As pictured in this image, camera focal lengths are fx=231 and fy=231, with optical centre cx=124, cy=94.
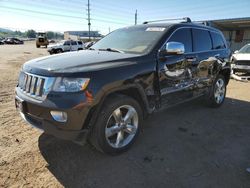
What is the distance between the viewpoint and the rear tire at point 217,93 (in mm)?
5520

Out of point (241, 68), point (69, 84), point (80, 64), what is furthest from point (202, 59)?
point (241, 68)

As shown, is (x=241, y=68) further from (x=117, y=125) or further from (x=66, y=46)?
(x=66, y=46)

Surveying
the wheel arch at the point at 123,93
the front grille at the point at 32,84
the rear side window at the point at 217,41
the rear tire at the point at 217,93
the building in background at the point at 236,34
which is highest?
the building in background at the point at 236,34

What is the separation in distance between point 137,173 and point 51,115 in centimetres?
131

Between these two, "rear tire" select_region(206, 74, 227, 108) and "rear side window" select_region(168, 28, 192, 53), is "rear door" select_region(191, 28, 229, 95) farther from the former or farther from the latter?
"rear tire" select_region(206, 74, 227, 108)

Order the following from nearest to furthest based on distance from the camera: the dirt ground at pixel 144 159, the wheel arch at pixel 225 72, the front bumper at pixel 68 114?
the front bumper at pixel 68 114 → the dirt ground at pixel 144 159 → the wheel arch at pixel 225 72

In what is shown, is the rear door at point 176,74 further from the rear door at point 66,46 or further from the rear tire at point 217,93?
the rear door at point 66,46

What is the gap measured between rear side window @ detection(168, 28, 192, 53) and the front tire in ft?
5.03

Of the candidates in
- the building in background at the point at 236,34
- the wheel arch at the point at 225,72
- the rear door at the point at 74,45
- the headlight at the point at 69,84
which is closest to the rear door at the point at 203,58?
the wheel arch at the point at 225,72

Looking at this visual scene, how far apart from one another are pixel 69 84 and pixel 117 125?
39.5 inches

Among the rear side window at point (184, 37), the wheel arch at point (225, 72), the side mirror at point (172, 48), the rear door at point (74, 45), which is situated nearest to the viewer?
the side mirror at point (172, 48)

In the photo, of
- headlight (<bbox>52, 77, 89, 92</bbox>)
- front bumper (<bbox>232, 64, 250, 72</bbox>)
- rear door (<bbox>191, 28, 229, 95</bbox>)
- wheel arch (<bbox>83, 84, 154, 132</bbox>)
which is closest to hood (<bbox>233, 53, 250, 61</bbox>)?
front bumper (<bbox>232, 64, 250, 72</bbox>)

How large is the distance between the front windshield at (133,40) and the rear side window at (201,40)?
3.30 ft

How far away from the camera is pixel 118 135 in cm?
342
